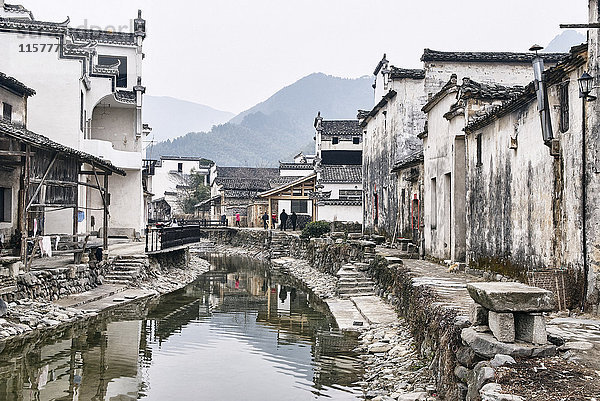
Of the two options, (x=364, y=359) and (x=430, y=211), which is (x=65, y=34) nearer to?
(x=430, y=211)

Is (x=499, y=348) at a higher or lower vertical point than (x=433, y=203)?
lower

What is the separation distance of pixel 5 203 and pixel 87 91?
465 inches

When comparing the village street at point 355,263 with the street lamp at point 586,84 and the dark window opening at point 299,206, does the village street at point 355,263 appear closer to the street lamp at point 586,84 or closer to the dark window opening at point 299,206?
the street lamp at point 586,84

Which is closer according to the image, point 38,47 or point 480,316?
point 480,316

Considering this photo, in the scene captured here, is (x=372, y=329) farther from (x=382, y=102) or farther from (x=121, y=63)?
(x=121, y=63)

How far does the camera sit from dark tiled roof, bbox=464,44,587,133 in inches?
385

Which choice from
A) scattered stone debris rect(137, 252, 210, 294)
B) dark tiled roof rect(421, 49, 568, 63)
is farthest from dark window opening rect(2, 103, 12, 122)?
dark tiled roof rect(421, 49, 568, 63)

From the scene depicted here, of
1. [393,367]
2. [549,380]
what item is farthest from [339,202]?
[549,380]

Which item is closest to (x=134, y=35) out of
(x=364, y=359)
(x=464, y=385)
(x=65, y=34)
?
(x=65, y=34)

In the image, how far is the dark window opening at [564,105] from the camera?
1027 centimetres

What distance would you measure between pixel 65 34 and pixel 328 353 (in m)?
22.4

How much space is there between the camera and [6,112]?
23562 mm

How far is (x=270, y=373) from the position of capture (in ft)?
41.3

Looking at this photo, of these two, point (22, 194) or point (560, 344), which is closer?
point (560, 344)
